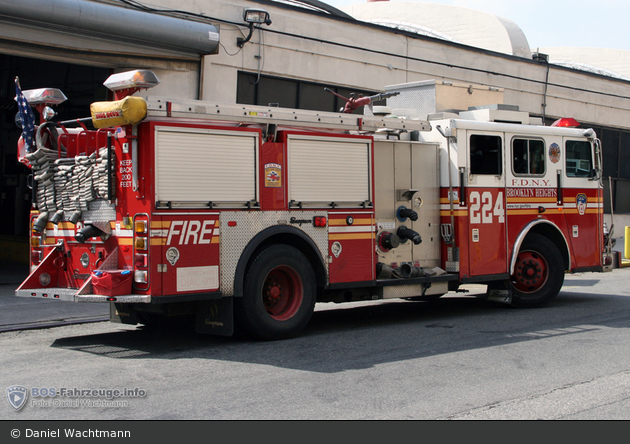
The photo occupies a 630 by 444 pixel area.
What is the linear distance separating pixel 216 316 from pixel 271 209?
4.58 ft

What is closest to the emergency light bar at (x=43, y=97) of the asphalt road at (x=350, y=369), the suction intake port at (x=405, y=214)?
the asphalt road at (x=350, y=369)

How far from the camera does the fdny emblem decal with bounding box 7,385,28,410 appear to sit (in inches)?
226

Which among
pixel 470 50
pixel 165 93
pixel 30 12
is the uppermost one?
pixel 470 50

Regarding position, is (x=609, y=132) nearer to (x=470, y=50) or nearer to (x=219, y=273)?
(x=470, y=50)

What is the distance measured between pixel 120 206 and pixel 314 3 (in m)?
12.7

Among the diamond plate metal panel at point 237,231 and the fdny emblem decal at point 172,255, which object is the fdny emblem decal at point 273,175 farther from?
the fdny emblem decal at point 172,255

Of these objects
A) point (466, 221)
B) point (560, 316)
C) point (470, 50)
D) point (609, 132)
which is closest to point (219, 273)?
point (466, 221)

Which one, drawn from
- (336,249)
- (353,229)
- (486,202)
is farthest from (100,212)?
(486,202)

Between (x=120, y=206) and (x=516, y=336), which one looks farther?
(x=516, y=336)

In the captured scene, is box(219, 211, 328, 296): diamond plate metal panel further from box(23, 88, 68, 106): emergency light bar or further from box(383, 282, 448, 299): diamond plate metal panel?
box(23, 88, 68, 106): emergency light bar

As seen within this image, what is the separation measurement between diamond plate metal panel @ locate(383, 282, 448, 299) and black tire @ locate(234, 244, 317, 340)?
4.22 ft

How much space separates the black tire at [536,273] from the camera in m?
11.3

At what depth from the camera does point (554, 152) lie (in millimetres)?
11539

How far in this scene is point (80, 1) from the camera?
42.9 ft
